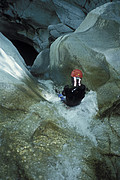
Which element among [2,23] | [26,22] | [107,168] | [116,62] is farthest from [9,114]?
[2,23]

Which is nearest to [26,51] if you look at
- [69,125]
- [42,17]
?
[42,17]

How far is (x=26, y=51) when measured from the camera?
13.5m

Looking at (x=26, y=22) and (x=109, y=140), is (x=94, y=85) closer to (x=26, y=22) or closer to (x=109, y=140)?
(x=109, y=140)

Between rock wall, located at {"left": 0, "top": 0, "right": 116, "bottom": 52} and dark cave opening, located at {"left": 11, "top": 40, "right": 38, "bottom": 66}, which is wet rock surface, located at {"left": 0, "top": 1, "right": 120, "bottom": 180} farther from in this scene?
dark cave opening, located at {"left": 11, "top": 40, "right": 38, "bottom": 66}

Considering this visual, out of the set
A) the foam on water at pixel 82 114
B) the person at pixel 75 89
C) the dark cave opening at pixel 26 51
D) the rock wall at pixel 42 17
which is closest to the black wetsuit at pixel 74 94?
the person at pixel 75 89

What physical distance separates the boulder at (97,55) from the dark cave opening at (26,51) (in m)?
8.22

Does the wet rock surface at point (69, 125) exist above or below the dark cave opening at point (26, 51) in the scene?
above

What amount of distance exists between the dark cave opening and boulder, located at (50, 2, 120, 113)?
27.0ft

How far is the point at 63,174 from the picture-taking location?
6.09 feet

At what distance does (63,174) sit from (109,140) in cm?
112

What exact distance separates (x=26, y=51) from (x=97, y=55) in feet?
36.2

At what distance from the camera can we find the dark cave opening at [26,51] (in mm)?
12663

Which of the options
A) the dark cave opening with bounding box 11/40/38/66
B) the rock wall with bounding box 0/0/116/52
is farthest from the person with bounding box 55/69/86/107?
the dark cave opening with bounding box 11/40/38/66

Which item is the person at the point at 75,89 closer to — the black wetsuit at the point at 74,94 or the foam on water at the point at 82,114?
the black wetsuit at the point at 74,94
